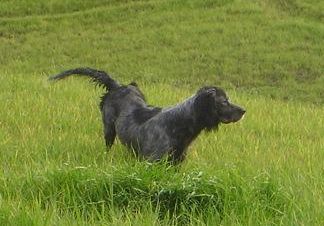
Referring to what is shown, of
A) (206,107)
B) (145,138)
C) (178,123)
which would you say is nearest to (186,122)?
(178,123)

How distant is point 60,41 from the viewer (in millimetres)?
26078

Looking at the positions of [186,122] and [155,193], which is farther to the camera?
[186,122]

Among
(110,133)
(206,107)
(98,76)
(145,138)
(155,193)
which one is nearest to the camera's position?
(155,193)

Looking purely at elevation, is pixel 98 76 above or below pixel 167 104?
above

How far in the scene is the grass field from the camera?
5.14 metres

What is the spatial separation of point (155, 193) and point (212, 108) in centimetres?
222

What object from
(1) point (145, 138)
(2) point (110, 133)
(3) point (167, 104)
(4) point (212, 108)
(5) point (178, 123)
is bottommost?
(3) point (167, 104)

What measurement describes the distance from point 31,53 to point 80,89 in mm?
12444

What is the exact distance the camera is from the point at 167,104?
455 inches

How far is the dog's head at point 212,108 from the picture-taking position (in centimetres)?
729

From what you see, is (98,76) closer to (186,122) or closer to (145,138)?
(145,138)

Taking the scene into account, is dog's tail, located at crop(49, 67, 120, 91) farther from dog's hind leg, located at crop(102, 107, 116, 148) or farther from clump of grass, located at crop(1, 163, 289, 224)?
clump of grass, located at crop(1, 163, 289, 224)

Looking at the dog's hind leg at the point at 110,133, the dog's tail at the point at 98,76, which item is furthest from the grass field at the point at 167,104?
the dog's tail at the point at 98,76

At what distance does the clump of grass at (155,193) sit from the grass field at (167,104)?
0.4 inches
